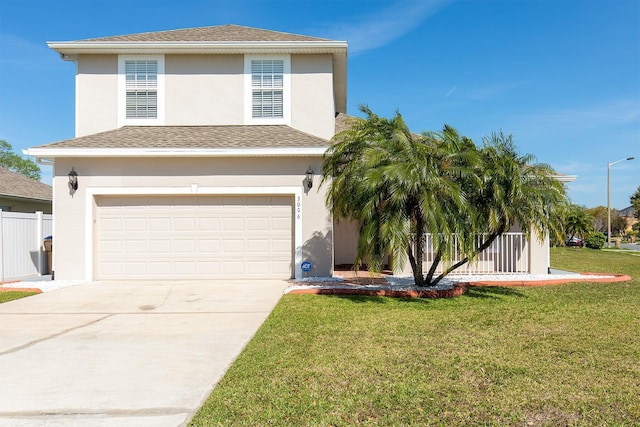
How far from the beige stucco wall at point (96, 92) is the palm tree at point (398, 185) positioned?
306 inches

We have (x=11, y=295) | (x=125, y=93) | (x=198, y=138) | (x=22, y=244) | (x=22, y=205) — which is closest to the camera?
(x=11, y=295)

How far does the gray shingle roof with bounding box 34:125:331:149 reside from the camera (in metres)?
11.2

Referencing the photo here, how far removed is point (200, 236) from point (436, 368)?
837 cm

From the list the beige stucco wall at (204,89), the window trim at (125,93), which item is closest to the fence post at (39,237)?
the window trim at (125,93)

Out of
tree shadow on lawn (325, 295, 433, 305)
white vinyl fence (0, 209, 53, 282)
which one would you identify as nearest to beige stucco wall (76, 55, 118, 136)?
white vinyl fence (0, 209, 53, 282)

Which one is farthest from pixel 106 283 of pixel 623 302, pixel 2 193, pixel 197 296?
pixel 623 302

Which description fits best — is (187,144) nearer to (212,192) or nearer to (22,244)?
(212,192)

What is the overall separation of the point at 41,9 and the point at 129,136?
553 centimetres

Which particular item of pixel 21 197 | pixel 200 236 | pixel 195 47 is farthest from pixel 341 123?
pixel 21 197

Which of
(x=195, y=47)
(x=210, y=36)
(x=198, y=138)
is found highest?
(x=210, y=36)

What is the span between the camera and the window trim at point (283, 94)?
1273cm

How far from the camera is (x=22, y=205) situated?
1844cm

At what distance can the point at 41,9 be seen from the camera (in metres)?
13.2

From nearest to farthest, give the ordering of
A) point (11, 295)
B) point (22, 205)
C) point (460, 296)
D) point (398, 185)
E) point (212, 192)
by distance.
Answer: point (398, 185)
point (460, 296)
point (11, 295)
point (212, 192)
point (22, 205)
